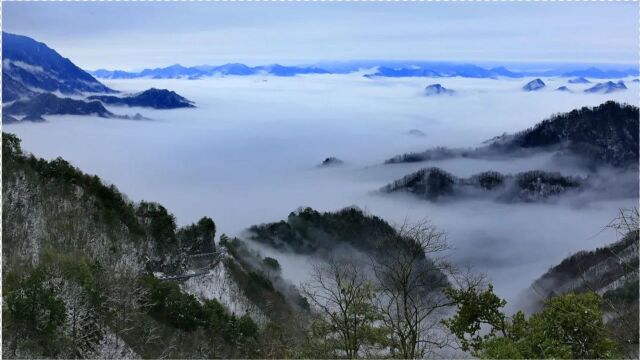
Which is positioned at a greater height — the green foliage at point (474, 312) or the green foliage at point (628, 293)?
the green foliage at point (474, 312)

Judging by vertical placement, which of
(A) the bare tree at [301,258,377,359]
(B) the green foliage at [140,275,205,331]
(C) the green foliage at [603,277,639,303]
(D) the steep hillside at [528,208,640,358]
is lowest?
(D) the steep hillside at [528,208,640,358]

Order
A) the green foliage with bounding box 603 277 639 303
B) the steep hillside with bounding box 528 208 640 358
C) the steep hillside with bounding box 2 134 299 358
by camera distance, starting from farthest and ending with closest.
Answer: the steep hillside with bounding box 528 208 640 358, the green foliage with bounding box 603 277 639 303, the steep hillside with bounding box 2 134 299 358

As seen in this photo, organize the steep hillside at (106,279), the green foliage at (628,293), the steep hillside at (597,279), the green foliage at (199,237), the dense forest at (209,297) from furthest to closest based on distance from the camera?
the green foliage at (199,237), the steep hillside at (597,279), the green foliage at (628,293), the steep hillside at (106,279), the dense forest at (209,297)

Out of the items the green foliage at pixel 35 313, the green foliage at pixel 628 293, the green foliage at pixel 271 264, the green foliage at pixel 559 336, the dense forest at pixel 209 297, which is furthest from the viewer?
the green foliage at pixel 271 264

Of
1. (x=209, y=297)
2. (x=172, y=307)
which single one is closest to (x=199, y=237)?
(x=209, y=297)

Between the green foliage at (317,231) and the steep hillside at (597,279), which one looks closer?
the steep hillside at (597,279)

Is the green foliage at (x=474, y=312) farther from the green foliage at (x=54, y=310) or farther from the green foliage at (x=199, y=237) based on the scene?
the green foliage at (x=199, y=237)

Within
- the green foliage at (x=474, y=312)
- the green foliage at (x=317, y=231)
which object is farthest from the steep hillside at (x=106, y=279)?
the green foliage at (x=317, y=231)

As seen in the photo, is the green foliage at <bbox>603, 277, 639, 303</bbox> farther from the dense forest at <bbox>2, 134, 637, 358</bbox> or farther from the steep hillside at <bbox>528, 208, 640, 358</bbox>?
the dense forest at <bbox>2, 134, 637, 358</bbox>

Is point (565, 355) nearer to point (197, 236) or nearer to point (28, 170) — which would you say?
point (28, 170)

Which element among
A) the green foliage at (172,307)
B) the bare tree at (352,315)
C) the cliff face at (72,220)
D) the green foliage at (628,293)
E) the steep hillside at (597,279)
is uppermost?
the bare tree at (352,315)

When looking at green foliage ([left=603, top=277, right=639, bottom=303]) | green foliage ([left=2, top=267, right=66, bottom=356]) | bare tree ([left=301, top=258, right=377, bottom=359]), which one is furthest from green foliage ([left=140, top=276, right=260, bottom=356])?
green foliage ([left=603, top=277, right=639, bottom=303])

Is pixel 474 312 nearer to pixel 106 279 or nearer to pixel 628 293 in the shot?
pixel 106 279
